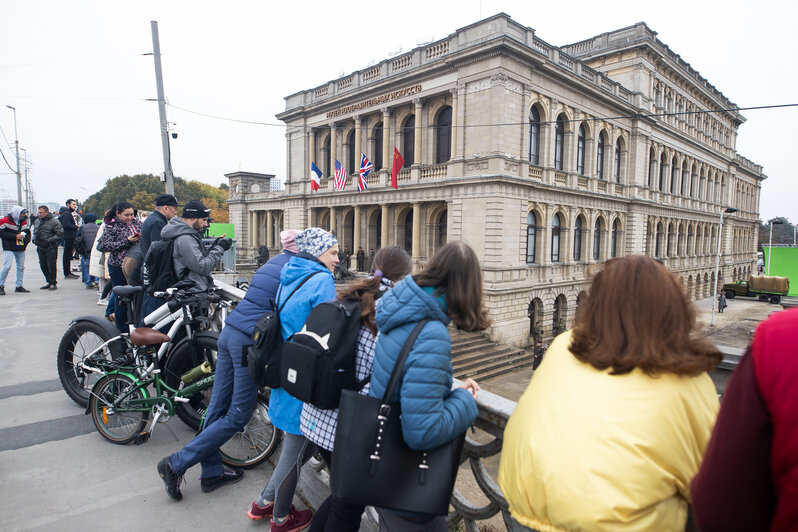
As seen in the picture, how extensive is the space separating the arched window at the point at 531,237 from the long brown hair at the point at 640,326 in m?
24.6

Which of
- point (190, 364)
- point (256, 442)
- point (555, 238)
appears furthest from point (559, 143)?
point (256, 442)

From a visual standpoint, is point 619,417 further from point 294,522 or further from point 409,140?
point 409,140

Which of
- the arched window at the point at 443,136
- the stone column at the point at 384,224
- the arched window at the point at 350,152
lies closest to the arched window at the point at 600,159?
the arched window at the point at 443,136

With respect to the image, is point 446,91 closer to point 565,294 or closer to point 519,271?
point 519,271

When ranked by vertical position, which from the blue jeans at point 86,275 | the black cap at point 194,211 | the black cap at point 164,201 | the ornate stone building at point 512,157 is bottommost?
the blue jeans at point 86,275

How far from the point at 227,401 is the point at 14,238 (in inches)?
467

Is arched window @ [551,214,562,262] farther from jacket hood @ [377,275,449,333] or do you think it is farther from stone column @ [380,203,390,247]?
jacket hood @ [377,275,449,333]

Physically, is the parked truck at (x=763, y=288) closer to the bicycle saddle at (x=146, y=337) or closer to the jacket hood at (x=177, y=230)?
the jacket hood at (x=177, y=230)

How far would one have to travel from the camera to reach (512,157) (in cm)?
2348

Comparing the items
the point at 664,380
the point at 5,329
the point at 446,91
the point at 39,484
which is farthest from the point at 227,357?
the point at 446,91

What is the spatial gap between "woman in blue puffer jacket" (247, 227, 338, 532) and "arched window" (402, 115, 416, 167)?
25.9 metres

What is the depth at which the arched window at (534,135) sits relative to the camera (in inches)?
1000

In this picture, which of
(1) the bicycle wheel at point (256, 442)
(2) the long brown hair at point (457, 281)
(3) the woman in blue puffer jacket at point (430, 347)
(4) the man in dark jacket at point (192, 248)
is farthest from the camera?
(4) the man in dark jacket at point (192, 248)

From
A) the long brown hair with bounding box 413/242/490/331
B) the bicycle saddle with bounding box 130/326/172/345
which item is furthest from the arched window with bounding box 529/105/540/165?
the long brown hair with bounding box 413/242/490/331
